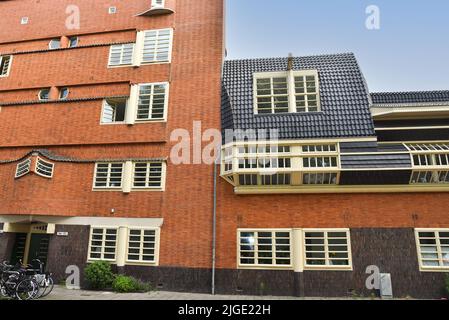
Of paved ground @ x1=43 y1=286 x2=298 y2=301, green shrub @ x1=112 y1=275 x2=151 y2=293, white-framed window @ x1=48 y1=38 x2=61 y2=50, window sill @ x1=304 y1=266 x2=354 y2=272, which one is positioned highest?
white-framed window @ x1=48 y1=38 x2=61 y2=50

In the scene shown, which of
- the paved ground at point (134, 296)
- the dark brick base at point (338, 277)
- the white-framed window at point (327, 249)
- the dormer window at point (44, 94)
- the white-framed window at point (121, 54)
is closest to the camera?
the paved ground at point (134, 296)

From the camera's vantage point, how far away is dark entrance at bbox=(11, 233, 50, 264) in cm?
1655

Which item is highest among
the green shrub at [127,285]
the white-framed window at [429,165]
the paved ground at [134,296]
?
the white-framed window at [429,165]

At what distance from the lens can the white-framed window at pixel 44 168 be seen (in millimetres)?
15812

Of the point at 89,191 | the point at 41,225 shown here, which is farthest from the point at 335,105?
the point at 41,225

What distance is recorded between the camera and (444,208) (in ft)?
44.9

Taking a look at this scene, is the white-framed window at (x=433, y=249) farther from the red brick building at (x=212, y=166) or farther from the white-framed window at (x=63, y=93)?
the white-framed window at (x=63, y=93)

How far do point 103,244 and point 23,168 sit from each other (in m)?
5.55

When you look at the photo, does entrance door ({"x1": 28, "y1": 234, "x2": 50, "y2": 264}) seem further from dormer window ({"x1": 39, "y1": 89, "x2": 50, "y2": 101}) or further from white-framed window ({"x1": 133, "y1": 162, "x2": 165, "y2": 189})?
dormer window ({"x1": 39, "y1": 89, "x2": 50, "y2": 101})

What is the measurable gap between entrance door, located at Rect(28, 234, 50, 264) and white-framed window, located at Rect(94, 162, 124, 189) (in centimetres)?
392

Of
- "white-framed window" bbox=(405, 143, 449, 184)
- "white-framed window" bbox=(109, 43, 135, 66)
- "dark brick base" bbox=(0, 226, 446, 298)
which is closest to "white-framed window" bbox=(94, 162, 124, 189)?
"dark brick base" bbox=(0, 226, 446, 298)

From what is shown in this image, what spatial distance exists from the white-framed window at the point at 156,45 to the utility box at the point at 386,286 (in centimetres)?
1458

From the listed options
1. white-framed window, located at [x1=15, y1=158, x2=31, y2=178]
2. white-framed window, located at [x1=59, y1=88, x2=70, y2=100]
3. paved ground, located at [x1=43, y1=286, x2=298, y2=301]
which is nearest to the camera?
paved ground, located at [x1=43, y1=286, x2=298, y2=301]

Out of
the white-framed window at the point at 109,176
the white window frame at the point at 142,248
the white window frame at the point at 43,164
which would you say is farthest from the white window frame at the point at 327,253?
the white window frame at the point at 43,164
